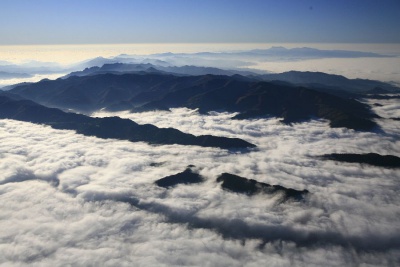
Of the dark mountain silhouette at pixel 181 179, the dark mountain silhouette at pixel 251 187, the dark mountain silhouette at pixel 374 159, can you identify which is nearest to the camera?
the dark mountain silhouette at pixel 251 187

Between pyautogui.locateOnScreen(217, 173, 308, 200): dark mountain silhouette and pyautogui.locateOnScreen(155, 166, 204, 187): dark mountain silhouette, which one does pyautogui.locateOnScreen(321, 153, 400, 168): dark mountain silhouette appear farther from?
pyautogui.locateOnScreen(155, 166, 204, 187): dark mountain silhouette

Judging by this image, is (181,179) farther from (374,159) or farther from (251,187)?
(374,159)

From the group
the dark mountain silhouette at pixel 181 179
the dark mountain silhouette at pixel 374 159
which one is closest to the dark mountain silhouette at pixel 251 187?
the dark mountain silhouette at pixel 181 179

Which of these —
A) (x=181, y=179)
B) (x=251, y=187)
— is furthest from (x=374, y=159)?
(x=181, y=179)

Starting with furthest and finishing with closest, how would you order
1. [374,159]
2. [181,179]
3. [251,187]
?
[374,159] < [181,179] < [251,187]

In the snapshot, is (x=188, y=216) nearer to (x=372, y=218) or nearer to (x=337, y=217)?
(x=337, y=217)

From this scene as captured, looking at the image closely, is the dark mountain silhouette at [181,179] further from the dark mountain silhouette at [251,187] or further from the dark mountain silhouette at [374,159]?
the dark mountain silhouette at [374,159]

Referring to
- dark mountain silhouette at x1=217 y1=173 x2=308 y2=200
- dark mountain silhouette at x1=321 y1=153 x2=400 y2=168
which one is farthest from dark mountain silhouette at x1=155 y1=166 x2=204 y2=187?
dark mountain silhouette at x1=321 y1=153 x2=400 y2=168
